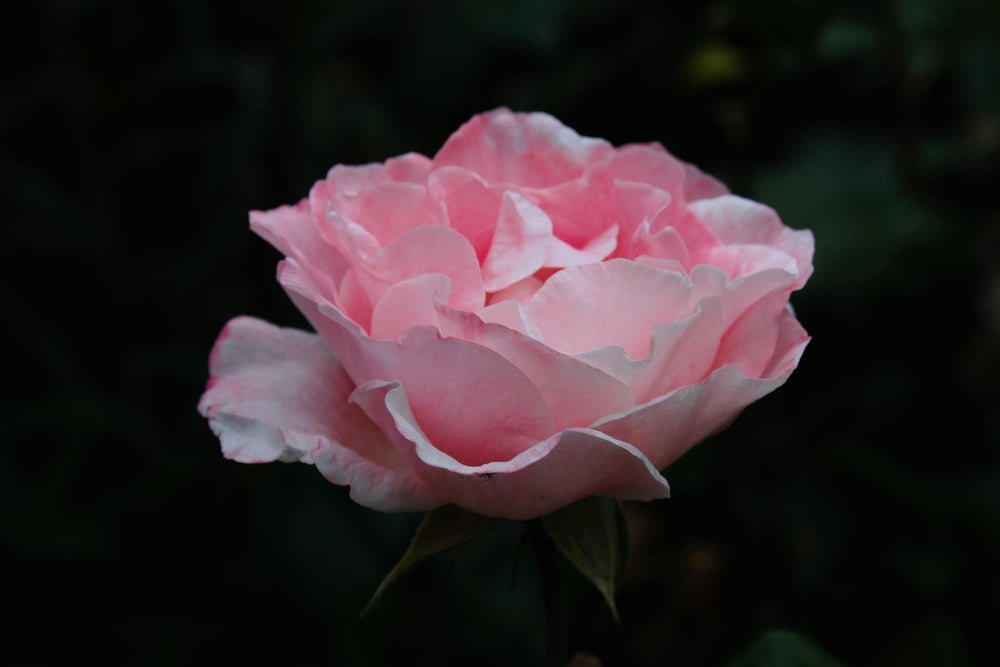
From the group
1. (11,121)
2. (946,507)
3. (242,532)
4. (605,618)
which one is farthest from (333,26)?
(946,507)

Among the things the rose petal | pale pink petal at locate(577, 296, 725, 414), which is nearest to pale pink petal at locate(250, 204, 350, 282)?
the rose petal

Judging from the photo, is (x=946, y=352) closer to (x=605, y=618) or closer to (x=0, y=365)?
(x=605, y=618)

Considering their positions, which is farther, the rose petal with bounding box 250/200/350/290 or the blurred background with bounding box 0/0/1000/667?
the blurred background with bounding box 0/0/1000/667

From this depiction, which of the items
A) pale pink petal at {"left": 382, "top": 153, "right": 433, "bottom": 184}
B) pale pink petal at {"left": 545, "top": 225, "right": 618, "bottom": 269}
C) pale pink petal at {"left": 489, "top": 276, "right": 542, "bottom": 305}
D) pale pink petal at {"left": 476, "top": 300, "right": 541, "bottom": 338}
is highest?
pale pink petal at {"left": 382, "top": 153, "right": 433, "bottom": 184}

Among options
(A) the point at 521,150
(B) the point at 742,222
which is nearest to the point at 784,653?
(B) the point at 742,222

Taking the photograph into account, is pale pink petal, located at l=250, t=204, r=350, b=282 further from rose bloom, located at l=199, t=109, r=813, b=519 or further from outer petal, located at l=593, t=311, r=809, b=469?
outer petal, located at l=593, t=311, r=809, b=469

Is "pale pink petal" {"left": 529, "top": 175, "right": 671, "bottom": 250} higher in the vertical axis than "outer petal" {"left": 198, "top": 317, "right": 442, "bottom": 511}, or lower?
higher
